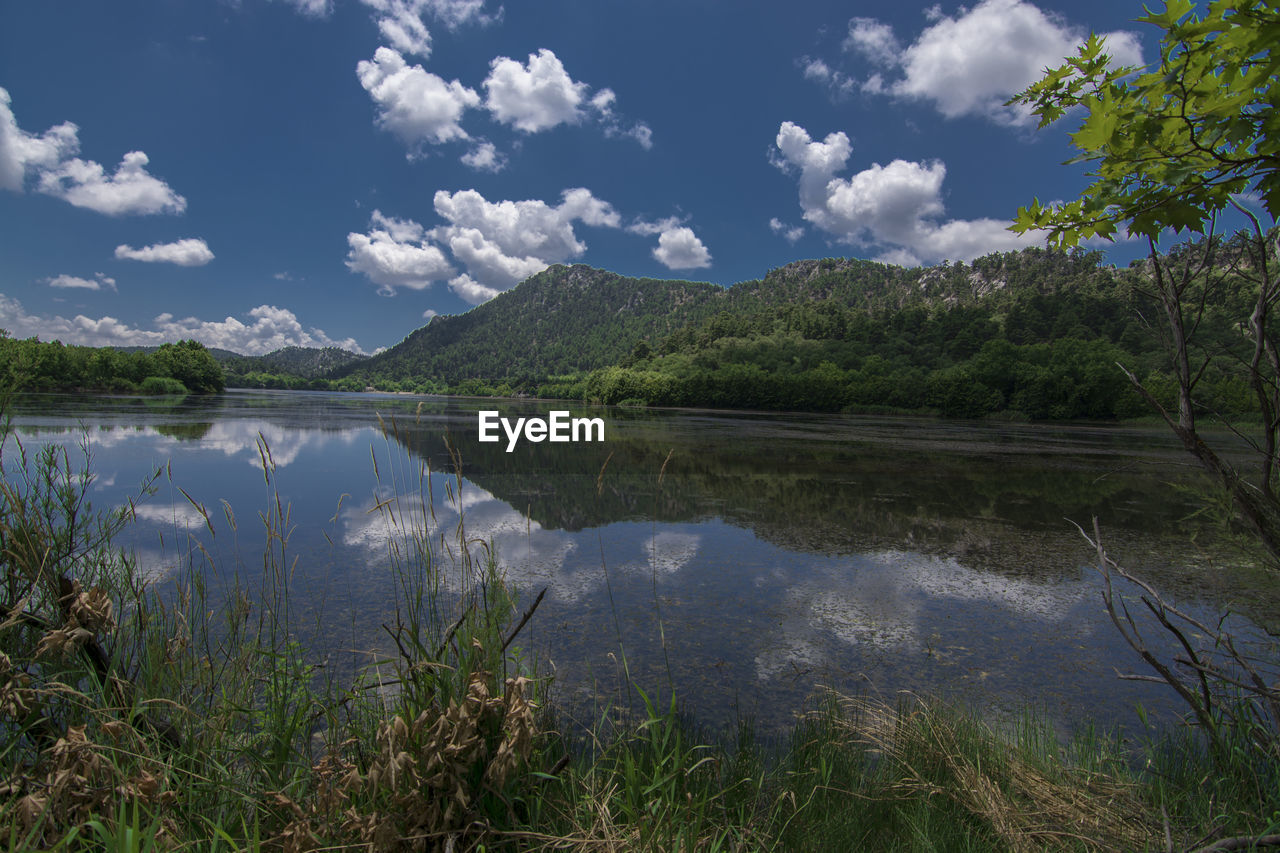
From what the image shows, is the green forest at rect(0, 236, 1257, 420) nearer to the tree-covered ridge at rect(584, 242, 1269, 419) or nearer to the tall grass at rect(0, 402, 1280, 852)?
the tree-covered ridge at rect(584, 242, 1269, 419)

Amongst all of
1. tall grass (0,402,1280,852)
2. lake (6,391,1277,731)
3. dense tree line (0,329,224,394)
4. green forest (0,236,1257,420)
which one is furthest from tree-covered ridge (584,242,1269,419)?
dense tree line (0,329,224,394)

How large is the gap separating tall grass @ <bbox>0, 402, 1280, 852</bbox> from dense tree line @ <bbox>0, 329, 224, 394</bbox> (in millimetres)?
70494

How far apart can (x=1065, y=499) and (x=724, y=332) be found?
12441cm

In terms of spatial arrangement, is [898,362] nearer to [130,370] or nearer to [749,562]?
[749,562]

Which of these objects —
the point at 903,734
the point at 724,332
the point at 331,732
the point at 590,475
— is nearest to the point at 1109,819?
the point at 903,734

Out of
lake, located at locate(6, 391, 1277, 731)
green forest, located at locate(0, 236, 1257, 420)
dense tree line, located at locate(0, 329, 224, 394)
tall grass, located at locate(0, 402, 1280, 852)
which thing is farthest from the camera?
green forest, located at locate(0, 236, 1257, 420)

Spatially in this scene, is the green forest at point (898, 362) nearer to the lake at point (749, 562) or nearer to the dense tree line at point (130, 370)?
the dense tree line at point (130, 370)

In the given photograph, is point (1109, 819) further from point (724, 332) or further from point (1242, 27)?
point (724, 332)

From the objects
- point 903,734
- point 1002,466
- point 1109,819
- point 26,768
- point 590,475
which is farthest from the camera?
point 1002,466

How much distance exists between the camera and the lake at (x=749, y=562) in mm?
5637

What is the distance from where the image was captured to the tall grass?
2334 millimetres

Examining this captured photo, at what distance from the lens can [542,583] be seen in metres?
8.16

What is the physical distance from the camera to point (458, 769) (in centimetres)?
235

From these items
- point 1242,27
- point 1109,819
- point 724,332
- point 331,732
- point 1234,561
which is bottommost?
point 1234,561
